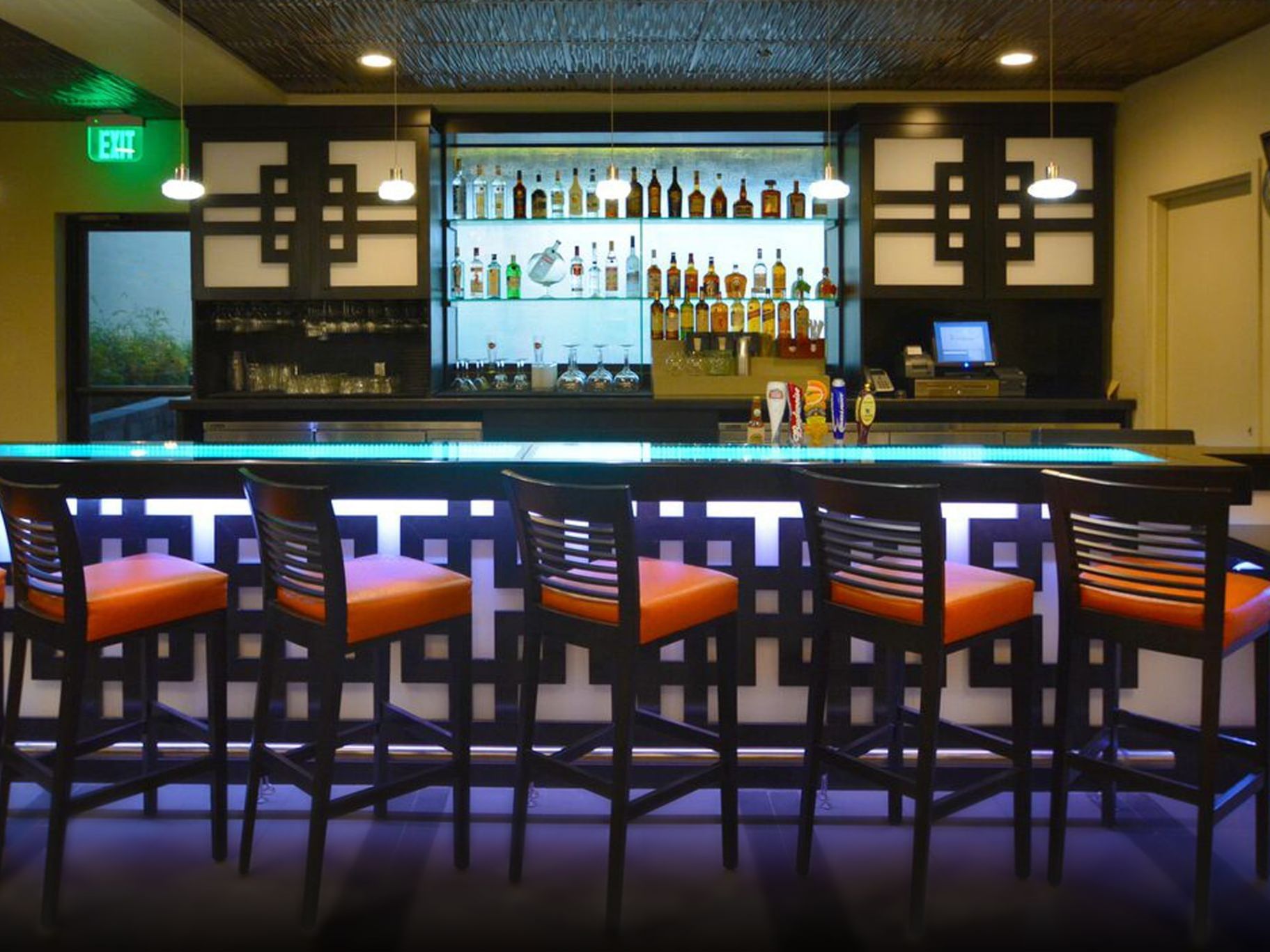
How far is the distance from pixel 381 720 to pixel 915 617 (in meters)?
1.47

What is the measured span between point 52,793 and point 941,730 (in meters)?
2.17

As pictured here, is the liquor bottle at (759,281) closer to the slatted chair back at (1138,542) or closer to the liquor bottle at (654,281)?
the liquor bottle at (654,281)

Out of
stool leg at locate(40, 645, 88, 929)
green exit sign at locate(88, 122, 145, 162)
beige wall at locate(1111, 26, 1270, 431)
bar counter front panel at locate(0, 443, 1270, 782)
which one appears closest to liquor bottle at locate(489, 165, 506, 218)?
green exit sign at locate(88, 122, 145, 162)

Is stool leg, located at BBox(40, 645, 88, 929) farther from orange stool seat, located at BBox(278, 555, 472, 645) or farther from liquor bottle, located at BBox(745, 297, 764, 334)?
liquor bottle, located at BBox(745, 297, 764, 334)

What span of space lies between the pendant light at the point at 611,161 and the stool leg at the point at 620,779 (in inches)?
112

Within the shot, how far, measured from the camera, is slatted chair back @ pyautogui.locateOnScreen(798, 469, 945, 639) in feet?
8.78

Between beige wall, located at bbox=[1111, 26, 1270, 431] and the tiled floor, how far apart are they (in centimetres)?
337

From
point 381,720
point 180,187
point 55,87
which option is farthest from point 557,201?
point 381,720

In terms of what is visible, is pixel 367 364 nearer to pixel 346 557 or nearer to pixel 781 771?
pixel 346 557

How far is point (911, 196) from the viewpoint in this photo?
A: 269 inches

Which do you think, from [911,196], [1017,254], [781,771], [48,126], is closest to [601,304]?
[911,196]

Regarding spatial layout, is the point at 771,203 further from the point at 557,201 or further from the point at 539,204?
the point at 539,204

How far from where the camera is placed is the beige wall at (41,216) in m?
7.72

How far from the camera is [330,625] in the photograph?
281 cm
